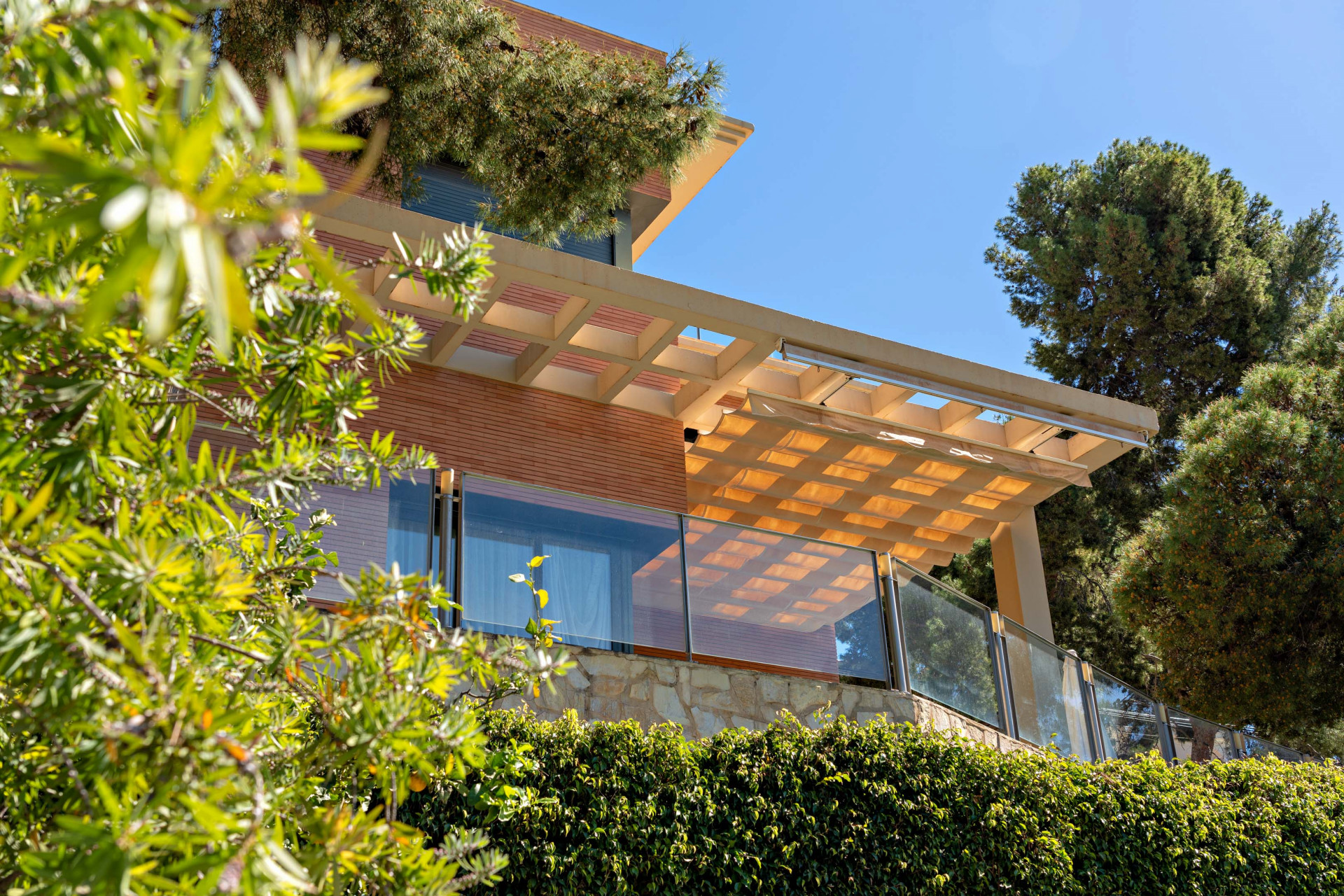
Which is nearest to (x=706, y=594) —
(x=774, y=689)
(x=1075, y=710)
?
(x=774, y=689)

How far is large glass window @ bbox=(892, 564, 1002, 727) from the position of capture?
8.73 m

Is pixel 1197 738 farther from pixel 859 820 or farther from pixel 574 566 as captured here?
pixel 574 566

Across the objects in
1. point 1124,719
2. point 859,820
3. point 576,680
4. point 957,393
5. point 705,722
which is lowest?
point 859,820

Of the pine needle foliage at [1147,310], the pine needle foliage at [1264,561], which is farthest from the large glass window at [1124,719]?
the pine needle foliage at [1147,310]

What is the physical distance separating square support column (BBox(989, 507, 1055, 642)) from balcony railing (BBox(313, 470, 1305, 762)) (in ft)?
13.4

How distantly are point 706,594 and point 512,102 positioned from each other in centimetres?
382

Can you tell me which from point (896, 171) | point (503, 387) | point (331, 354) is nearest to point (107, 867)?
point (331, 354)

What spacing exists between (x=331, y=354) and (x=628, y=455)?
30.2 feet

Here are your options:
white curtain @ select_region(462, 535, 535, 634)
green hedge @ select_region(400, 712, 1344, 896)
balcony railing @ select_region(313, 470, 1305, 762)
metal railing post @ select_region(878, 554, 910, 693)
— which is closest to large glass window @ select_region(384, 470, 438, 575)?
balcony railing @ select_region(313, 470, 1305, 762)

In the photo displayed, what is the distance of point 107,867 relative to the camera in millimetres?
1720

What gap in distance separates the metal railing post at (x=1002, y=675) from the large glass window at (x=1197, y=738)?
3.20m

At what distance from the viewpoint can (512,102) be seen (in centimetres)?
770

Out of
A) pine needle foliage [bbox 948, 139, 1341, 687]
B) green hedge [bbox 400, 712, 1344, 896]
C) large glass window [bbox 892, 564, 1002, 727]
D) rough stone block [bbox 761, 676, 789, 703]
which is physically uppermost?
pine needle foliage [bbox 948, 139, 1341, 687]

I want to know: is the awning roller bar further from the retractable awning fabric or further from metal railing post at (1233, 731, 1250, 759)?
metal railing post at (1233, 731, 1250, 759)
